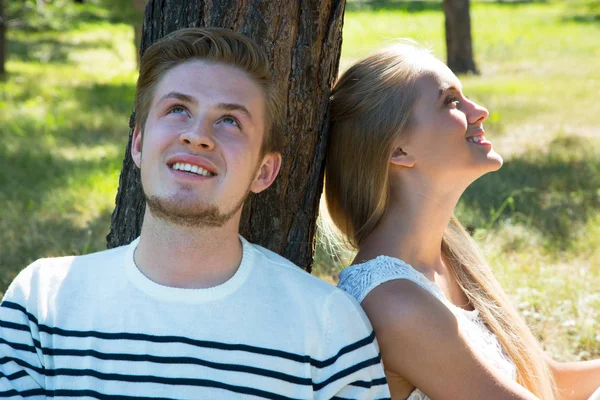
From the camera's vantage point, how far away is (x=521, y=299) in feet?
13.9

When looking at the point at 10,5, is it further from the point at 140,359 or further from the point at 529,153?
the point at 140,359

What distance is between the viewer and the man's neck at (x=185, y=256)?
2.22m

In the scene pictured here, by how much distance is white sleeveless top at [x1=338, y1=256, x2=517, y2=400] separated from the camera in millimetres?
2434

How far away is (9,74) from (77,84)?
1.45m

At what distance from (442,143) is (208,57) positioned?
80 cm

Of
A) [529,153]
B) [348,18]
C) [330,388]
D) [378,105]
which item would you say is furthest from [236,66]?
[348,18]

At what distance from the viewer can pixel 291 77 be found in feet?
9.05

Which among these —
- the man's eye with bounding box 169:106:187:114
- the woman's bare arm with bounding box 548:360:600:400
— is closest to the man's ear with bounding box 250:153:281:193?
the man's eye with bounding box 169:106:187:114

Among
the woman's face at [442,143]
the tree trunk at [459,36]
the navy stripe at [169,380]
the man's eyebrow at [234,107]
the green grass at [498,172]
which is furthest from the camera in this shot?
the tree trunk at [459,36]

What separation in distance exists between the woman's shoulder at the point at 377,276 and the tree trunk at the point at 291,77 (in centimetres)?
39

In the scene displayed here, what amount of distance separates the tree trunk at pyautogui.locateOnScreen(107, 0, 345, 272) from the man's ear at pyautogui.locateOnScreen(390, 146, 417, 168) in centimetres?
30

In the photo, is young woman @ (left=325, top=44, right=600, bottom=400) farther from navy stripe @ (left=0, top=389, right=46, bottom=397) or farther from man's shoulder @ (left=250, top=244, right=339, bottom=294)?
navy stripe @ (left=0, top=389, right=46, bottom=397)

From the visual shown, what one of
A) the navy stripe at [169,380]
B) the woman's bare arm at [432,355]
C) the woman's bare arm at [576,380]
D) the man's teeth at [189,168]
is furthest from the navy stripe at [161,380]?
the woman's bare arm at [576,380]

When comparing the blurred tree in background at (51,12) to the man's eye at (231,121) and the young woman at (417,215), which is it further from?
the man's eye at (231,121)
